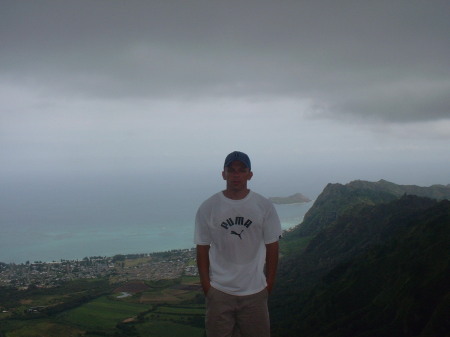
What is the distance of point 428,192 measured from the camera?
156000mm

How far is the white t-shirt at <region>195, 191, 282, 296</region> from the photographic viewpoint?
21.0ft

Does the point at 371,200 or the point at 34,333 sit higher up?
the point at 371,200

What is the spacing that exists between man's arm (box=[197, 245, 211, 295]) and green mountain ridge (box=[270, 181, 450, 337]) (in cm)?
2574

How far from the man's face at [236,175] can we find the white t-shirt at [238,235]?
8.2 inches

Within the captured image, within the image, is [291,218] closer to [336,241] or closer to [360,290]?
[336,241]

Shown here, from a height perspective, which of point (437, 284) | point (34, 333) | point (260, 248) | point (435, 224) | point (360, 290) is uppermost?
point (260, 248)

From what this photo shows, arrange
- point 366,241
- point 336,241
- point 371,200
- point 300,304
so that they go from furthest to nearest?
point 371,200 → point 336,241 → point 366,241 → point 300,304

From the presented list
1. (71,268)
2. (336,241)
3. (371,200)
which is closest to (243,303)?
(336,241)

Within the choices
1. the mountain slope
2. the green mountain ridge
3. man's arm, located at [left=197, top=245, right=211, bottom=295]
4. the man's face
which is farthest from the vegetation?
the man's face

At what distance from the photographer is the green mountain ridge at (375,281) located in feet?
117

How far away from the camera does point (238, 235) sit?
6.41m

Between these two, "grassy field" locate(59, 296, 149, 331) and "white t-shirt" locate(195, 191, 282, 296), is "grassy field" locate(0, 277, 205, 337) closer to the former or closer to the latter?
"grassy field" locate(59, 296, 149, 331)

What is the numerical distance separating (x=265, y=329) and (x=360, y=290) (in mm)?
49049

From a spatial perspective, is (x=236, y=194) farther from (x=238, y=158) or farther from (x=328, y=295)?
(x=328, y=295)
